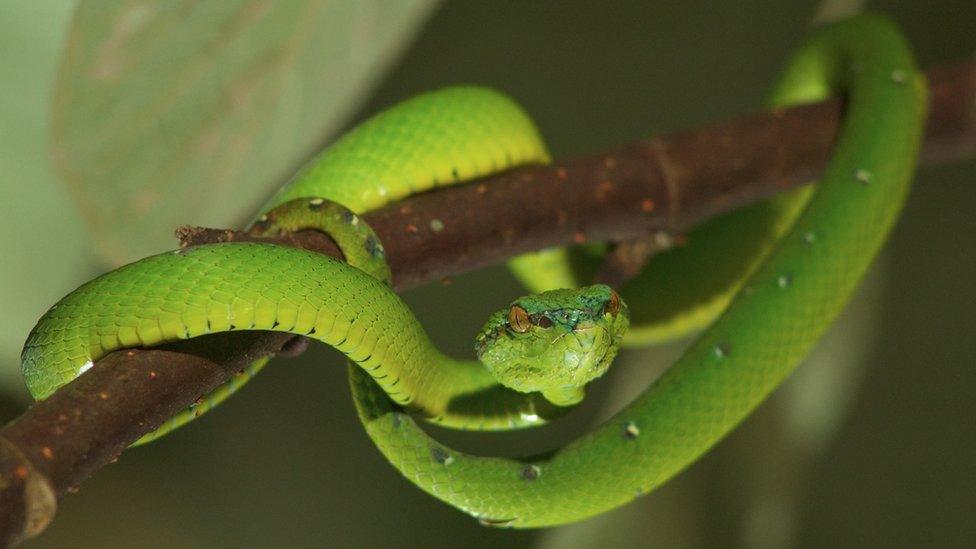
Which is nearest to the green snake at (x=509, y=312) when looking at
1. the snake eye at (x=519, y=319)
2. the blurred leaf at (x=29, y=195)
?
the snake eye at (x=519, y=319)

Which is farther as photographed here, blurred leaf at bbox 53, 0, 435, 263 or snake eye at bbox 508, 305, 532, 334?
blurred leaf at bbox 53, 0, 435, 263

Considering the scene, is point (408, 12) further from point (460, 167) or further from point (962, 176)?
point (962, 176)

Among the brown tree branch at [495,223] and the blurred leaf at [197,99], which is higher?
the blurred leaf at [197,99]

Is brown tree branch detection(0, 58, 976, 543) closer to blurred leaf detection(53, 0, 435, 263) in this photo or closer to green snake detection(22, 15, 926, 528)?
green snake detection(22, 15, 926, 528)

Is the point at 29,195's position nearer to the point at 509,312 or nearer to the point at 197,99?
the point at 197,99

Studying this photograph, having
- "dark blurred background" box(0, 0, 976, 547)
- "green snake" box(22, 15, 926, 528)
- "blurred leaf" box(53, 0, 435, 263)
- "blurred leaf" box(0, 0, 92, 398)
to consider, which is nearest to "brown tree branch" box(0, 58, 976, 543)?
"green snake" box(22, 15, 926, 528)

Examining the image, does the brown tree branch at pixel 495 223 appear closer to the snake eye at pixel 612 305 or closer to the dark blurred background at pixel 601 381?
the snake eye at pixel 612 305
